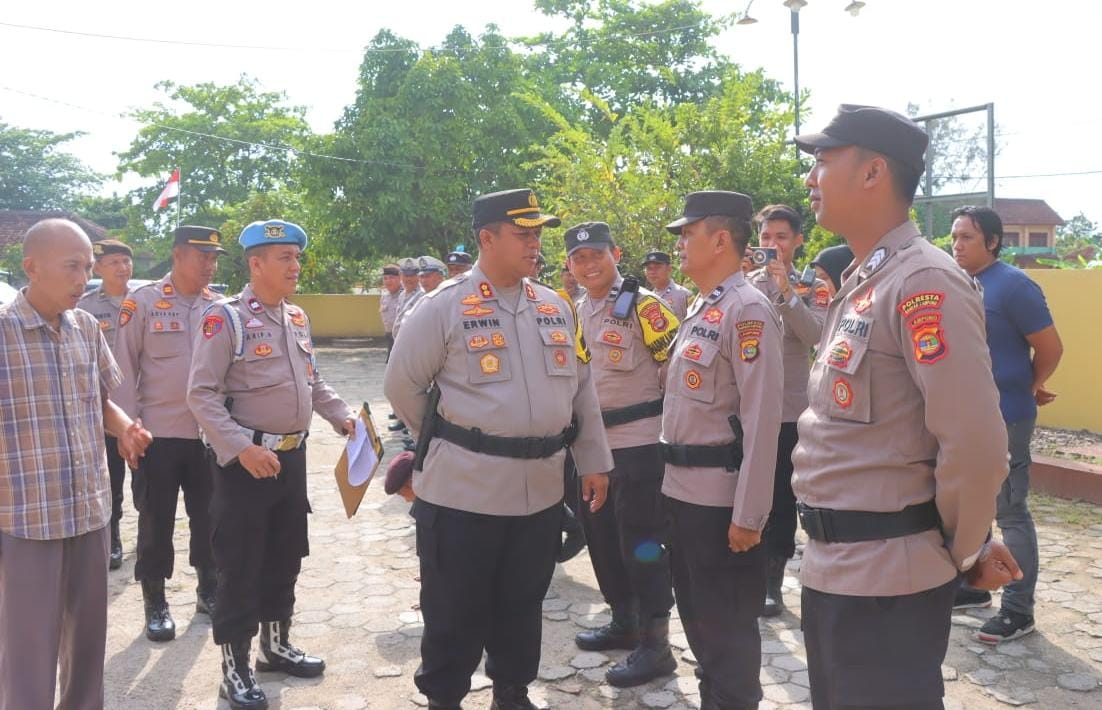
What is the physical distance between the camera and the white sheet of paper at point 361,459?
144 inches

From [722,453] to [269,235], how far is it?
7.63 feet

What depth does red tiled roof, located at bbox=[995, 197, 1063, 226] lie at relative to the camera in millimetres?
49562

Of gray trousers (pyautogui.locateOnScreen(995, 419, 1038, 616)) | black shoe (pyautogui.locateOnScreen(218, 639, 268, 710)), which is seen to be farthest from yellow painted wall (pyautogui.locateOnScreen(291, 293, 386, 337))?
gray trousers (pyautogui.locateOnScreen(995, 419, 1038, 616))

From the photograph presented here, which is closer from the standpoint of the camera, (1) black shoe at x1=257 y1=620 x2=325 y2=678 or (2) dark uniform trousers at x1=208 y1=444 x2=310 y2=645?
(2) dark uniform trousers at x1=208 y1=444 x2=310 y2=645

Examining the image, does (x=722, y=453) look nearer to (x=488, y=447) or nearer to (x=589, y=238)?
(x=488, y=447)

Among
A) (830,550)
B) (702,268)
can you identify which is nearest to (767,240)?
(702,268)

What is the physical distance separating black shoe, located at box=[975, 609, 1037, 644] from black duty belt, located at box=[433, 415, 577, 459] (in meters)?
2.67

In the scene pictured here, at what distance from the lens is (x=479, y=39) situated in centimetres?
2309

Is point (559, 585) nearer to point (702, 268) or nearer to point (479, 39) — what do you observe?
point (702, 268)

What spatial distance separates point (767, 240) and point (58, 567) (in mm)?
3583

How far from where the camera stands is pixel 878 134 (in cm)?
209

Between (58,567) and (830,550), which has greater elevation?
(830,550)

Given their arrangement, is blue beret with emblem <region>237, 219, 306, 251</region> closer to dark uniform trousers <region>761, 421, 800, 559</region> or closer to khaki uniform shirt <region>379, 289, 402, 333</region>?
dark uniform trousers <region>761, 421, 800, 559</region>

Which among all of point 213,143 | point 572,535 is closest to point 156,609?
point 572,535
